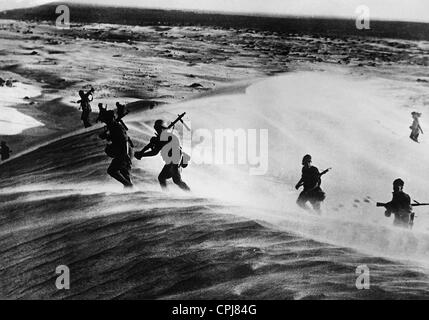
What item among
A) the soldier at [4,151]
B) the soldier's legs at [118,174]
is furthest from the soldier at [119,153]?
the soldier at [4,151]

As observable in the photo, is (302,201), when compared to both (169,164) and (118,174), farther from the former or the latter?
(118,174)

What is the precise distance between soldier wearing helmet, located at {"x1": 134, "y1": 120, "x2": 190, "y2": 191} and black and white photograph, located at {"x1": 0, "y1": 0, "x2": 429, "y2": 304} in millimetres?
17

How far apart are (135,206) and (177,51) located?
1.35 m

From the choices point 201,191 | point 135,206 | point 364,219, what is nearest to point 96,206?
point 135,206

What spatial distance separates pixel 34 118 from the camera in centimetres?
438

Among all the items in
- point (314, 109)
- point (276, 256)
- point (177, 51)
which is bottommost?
point (276, 256)

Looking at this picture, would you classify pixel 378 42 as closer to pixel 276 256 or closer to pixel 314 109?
pixel 314 109

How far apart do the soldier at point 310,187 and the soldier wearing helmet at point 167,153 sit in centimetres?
86

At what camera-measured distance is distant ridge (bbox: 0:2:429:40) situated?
4.48 metres

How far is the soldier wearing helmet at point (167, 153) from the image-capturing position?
4.22 metres

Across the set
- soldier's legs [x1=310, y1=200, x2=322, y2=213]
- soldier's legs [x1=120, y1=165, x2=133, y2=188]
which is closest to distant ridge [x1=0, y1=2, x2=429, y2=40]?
soldier's legs [x1=120, y1=165, x2=133, y2=188]

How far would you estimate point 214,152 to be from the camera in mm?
4305

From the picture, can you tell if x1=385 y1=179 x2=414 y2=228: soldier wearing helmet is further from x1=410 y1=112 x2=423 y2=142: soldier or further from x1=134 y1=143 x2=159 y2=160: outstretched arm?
x1=134 y1=143 x2=159 y2=160: outstretched arm

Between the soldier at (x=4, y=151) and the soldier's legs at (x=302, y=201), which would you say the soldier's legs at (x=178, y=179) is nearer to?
the soldier's legs at (x=302, y=201)
